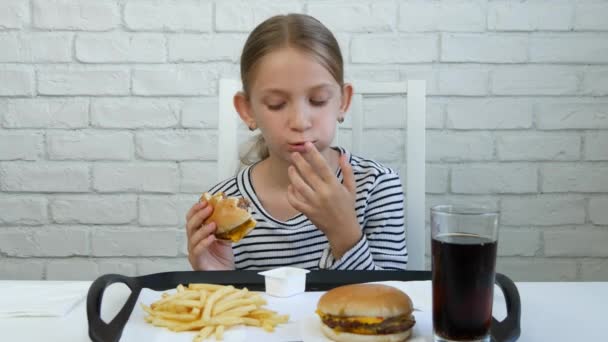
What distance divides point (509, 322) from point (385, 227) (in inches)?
23.3

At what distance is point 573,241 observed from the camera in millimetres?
1757

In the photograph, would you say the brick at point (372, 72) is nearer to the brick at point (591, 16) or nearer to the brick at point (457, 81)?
the brick at point (457, 81)

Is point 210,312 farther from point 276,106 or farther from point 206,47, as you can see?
point 206,47

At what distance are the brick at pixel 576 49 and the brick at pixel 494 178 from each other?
30 centimetres

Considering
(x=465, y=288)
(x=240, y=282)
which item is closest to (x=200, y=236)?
(x=240, y=282)

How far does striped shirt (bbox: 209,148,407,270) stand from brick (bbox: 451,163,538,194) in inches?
16.6

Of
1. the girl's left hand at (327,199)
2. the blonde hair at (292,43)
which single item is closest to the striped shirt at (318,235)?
the girl's left hand at (327,199)

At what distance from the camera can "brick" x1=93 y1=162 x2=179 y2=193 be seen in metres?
1.73

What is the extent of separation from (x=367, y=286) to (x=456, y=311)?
106 millimetres

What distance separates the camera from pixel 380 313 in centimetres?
68

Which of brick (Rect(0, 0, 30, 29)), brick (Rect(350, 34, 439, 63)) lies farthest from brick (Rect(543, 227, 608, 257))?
brick (Rect(0, 0, 30, 29))

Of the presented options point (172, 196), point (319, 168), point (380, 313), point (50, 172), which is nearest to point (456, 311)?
point (380, 313)

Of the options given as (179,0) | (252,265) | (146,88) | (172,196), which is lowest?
(252,265)

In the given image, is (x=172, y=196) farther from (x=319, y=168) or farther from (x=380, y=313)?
(x=380, y=313)
